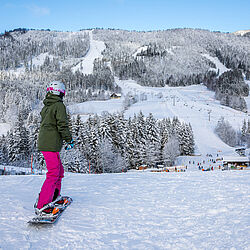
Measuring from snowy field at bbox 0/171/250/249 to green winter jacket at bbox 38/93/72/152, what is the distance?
1.19 meters

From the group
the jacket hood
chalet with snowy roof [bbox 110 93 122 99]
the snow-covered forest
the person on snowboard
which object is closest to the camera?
the person on snowboard

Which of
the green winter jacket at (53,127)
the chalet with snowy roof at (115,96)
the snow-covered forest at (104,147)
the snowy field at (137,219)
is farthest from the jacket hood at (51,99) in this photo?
the chalet with snowy roof at (115,96)

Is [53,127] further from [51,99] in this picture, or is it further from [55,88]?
[55,88]

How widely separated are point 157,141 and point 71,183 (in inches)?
1680

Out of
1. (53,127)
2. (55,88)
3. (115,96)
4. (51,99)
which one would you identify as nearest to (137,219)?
(53,127)

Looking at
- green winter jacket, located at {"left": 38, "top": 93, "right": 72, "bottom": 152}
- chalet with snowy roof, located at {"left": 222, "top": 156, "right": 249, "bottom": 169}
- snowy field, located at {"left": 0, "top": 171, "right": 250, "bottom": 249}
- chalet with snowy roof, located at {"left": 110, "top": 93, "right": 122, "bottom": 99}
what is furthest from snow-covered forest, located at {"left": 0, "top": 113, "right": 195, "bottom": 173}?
chalet with snowy roof, located at {"left": 110, "top": 93, "right": 122, "bottom": 99}

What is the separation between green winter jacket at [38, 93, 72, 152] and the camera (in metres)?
3.88

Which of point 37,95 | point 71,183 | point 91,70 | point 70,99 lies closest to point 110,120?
point 71,183

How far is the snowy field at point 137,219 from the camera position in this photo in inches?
122

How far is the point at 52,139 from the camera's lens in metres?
3.93

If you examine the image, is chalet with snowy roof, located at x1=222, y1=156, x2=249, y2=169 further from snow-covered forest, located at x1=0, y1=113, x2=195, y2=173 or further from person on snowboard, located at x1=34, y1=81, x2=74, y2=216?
person on snowboard, located at x1=34, y1=81, x2=74, y2=216

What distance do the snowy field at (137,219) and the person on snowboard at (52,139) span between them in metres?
0.33

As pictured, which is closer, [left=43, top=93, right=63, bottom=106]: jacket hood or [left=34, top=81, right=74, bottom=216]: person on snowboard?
[left=34, top=81, right=74, bottom=216]: person on snowboard

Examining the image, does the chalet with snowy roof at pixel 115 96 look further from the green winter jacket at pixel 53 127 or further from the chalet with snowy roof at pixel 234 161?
the green winter jacket at pixel 53 127
